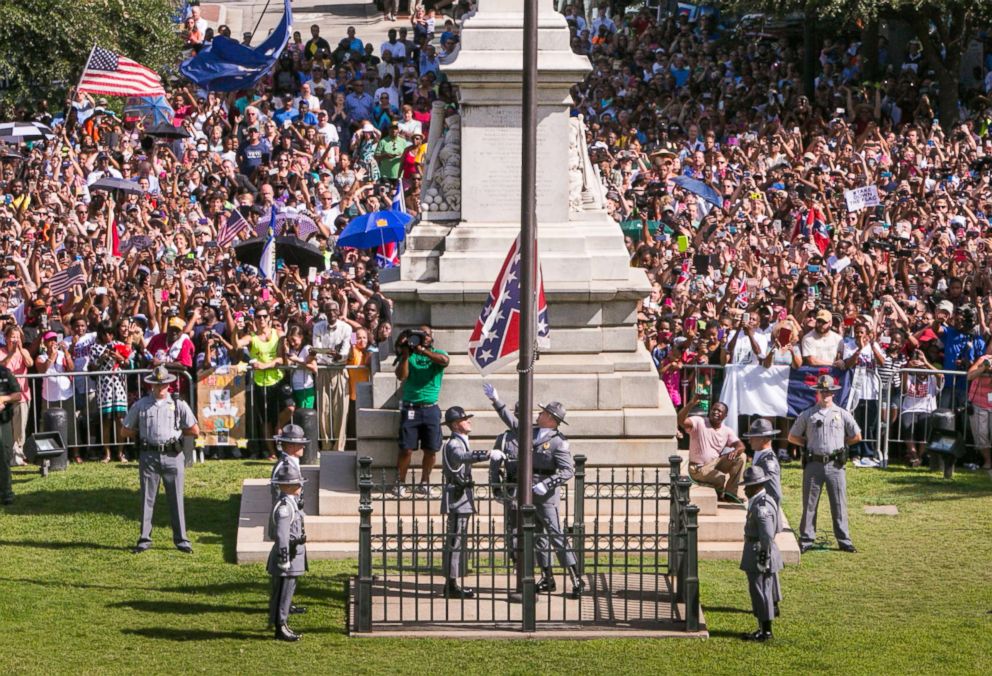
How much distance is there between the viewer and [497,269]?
60.8 feet

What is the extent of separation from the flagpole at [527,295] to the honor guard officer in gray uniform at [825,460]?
371 cm

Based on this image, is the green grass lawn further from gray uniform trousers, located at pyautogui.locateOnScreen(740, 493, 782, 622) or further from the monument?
the monument

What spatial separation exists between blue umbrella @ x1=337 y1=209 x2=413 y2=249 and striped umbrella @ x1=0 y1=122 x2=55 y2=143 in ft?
28.0

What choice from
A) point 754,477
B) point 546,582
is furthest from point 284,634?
point 754,477

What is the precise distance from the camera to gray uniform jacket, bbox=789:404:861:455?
18.5 meters

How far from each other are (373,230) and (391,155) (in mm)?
5890

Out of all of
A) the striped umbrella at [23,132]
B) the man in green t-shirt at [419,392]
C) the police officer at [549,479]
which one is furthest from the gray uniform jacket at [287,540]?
the striped umbrella at [23,132]

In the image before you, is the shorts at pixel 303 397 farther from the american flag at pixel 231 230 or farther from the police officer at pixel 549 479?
the police officer at pixel 549 479

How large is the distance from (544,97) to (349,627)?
560cm

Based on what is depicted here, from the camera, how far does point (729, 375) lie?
22.1 meters

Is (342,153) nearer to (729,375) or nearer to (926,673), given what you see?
(729,375)

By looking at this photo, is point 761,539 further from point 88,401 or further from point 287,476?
point 88,401

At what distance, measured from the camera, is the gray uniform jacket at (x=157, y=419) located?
60.3 ft

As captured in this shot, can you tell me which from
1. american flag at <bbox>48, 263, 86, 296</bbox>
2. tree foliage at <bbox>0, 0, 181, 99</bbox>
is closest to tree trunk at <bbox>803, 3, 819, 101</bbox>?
tree foliage at <bbox>0, 0, 181, 99</bbox>
